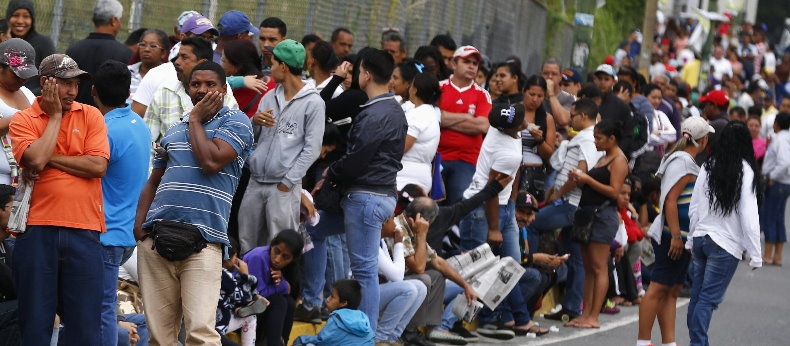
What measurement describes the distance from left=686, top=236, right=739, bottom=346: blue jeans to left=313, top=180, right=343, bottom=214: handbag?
2819mm

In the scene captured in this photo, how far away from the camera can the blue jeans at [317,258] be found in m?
11.0

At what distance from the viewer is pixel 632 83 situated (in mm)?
19062

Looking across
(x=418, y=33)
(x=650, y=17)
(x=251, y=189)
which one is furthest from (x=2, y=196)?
(x=650, y=17)

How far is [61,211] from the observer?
7836 mm

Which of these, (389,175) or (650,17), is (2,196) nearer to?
(389,175)

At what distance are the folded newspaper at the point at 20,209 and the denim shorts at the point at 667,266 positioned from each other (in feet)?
18.8

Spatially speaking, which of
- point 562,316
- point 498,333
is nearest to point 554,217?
point 562,316

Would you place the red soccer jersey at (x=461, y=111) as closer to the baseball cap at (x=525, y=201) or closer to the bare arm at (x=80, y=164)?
the baseball cap at (x=525, y=201)

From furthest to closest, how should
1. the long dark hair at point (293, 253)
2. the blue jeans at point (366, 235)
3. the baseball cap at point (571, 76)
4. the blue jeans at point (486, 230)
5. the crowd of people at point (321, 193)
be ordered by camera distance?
the baseball cap at point (571, 76)
the blue jeans at point (486, 230)
the blue jeans at point (366, 235)
the long dark hair at point (293, 253)
the crowd of people at point (321, 193)

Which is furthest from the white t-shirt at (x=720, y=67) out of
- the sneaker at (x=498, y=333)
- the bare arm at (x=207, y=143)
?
the bare arm at (x=207, y=143)

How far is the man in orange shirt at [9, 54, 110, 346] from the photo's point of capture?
780 centimetres

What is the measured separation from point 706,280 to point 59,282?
5393 mm

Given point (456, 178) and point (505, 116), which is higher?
point (505, 116)

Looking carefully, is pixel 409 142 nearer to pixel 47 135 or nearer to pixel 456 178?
pixel 456 178
